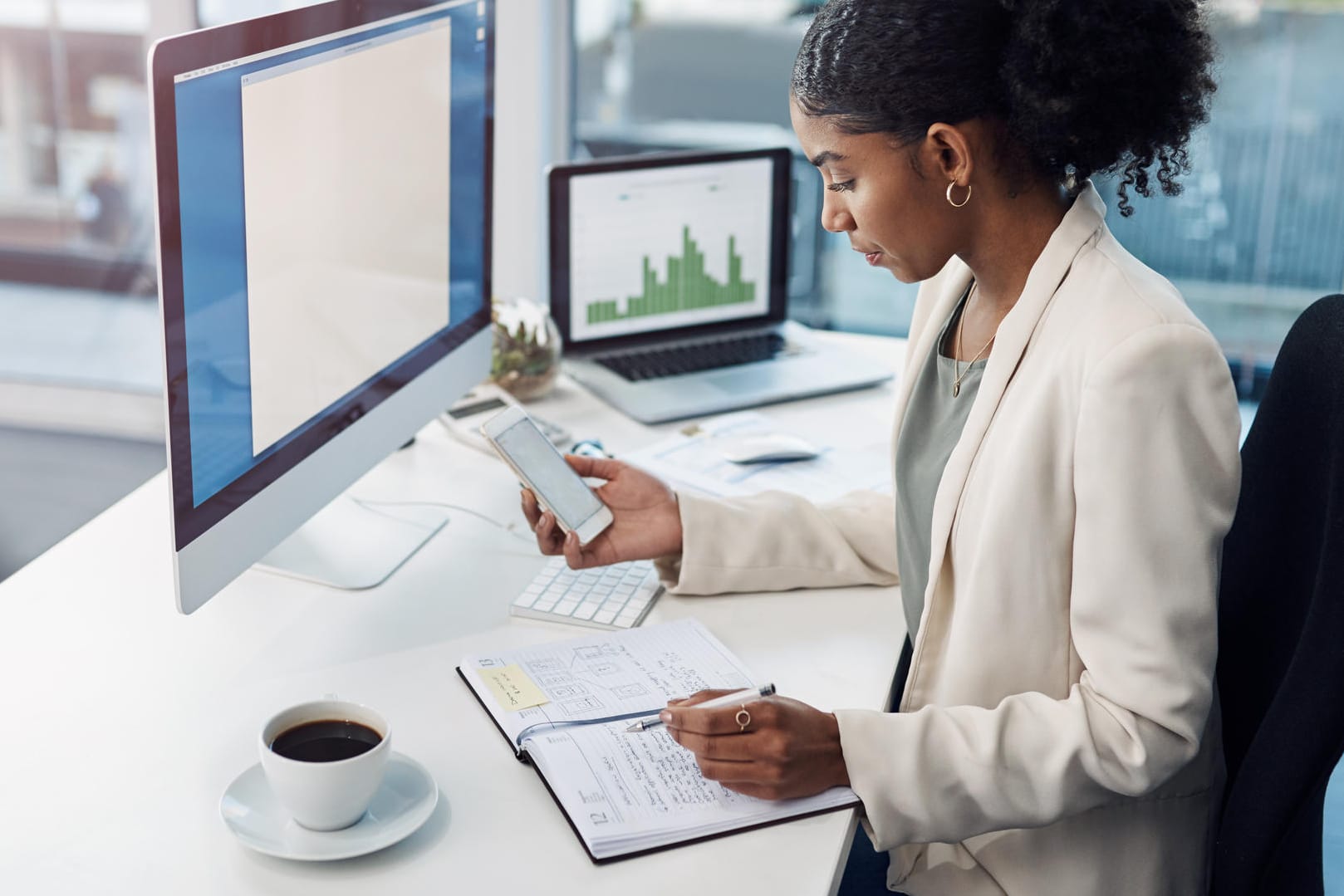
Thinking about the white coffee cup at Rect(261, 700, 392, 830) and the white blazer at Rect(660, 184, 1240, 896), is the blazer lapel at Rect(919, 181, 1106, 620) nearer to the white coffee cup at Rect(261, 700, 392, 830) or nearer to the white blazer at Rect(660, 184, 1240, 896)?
the white blazer at Rect(660, 184, 1240, 896)

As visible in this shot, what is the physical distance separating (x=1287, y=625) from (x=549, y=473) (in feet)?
2.10

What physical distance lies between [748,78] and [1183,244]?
0.91m

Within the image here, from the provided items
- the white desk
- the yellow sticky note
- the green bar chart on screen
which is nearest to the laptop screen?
the green bar chart on screen

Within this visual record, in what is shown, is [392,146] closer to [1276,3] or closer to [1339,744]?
[1339,744]

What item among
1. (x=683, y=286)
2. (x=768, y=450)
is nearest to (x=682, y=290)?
(x=683, y=286)

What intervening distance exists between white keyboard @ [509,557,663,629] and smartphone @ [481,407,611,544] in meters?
0.04

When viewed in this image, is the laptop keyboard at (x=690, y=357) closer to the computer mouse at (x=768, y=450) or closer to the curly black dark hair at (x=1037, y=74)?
the computer mouse at (x=768, y=450)

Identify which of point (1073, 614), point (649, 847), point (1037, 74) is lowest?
point (649, 847)

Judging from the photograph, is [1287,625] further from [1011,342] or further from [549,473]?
[549,473]

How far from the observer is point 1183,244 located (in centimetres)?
258

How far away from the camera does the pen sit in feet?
3.12

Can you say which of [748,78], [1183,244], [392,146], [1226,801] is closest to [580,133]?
[748,78]

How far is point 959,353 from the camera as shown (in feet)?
4.01

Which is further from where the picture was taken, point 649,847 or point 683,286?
point 683,286
